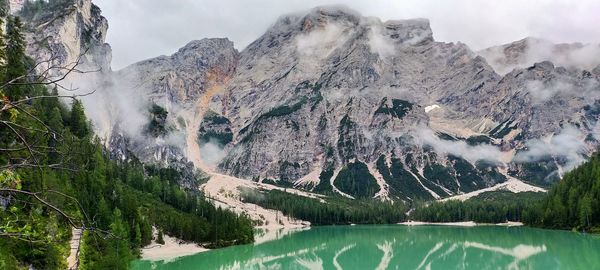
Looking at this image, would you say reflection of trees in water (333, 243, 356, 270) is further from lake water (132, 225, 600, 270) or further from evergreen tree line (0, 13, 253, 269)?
evergreen tree line (0, 13, 253, 269)

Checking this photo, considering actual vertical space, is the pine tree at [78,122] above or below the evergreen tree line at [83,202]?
above

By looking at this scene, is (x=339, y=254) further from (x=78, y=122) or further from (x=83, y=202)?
(x=78, y=122)

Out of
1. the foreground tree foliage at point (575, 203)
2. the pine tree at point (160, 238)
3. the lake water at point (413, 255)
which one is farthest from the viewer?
the foreground tree foliage at point (575, 203)

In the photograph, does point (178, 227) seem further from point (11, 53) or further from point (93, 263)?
point (93, 263)

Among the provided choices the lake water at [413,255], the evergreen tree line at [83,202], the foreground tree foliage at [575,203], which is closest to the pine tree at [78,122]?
the evergreen tree line at [83,202]

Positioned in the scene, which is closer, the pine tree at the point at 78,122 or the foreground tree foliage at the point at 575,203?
the pine tree at the point at 78,122

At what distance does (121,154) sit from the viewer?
186 m

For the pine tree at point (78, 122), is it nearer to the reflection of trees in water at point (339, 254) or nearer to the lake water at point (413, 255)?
the lake water at point (413, 255)

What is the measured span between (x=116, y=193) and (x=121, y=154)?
291 feet

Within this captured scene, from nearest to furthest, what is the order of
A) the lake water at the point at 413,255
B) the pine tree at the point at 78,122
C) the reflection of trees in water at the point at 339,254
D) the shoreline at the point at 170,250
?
the lake water at the point at 413,255 → the reflection of trees in water at the point at 339,254 → the shoreline at the point at 170,250 → the pine tree at the point at 78,122

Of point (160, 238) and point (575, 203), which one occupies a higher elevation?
point (575, 203)

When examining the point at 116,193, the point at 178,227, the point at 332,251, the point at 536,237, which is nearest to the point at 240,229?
the point at 178,227

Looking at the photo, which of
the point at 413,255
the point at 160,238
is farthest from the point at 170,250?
the point at 413,255

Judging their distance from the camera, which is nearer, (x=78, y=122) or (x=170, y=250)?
(x=170, y=250)
